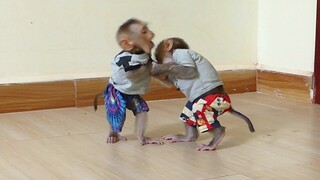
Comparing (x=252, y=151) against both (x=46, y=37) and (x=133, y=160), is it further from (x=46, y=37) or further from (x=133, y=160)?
(x=46, y=37)

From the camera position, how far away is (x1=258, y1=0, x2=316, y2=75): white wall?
220 cm

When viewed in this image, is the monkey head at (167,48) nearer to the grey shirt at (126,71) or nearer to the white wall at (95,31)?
the grey shirt at (126,71)

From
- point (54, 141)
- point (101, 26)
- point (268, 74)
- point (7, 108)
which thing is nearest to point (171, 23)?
point (101, 26)

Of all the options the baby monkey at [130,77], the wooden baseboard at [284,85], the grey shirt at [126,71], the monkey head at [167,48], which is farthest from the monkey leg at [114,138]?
the wooden baseboard at [284,85]

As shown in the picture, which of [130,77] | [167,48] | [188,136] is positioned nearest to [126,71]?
[130,77]

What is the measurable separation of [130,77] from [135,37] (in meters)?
0.11

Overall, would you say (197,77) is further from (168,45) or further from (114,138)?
(114,138)

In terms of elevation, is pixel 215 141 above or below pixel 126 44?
below

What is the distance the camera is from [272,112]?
203cm

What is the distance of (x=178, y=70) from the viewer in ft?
5.12

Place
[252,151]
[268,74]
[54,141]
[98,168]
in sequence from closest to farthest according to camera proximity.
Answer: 1. [98,168]
2. [252,151]
3. [54,141]
4. [268,74]

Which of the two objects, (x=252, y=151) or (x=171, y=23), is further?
(x=171, y=23)

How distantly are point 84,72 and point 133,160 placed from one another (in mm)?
817

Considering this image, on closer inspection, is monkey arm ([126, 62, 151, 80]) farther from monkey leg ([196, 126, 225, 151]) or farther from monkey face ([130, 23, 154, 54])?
monkey leg ([196, 126, 225, 151])
